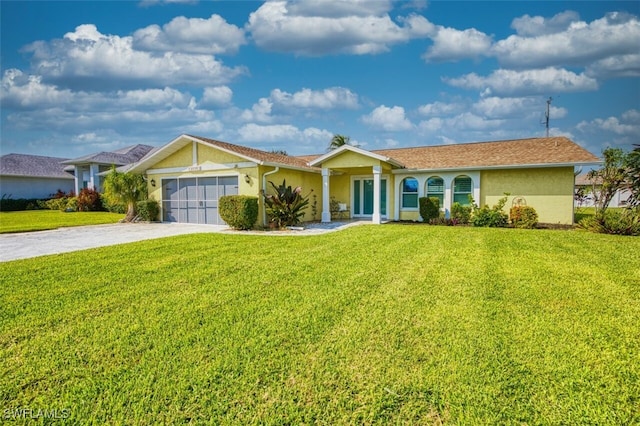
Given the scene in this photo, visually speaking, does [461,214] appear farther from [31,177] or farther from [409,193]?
[31,177]

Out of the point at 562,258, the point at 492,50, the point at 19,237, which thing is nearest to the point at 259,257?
the point at 562,258

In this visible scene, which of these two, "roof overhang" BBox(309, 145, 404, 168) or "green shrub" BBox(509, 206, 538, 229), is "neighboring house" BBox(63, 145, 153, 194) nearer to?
"roof overhang" BBox(309, 145, 404, 168)

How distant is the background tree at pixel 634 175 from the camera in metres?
12.1

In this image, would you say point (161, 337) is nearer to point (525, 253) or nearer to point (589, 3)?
point (525, 253)

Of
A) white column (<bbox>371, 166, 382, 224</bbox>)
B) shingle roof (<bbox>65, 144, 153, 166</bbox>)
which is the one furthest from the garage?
shingle roof (<bbox>65, 144, 153, 166</bbox>)

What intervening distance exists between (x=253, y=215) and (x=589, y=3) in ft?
60.5

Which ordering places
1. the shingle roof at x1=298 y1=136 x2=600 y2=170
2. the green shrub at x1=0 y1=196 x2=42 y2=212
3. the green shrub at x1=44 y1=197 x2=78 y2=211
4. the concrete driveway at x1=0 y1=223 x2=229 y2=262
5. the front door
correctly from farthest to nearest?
the green shrub at x1=0 y1=196 x2=42 y2=212
the green shrub at x1=44 y1=197 x2=78 y2=211
the front door
the shingle roof at x1=298 y1=136 x2=600 y2=170
the concrete driveway at x1=0 y1=223 x2=229 y2=262

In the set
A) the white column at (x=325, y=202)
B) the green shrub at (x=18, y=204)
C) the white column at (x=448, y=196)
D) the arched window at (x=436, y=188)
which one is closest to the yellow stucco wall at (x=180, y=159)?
the white column at (x=325, y=202)

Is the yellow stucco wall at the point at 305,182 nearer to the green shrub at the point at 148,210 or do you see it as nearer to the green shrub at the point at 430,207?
the green shrub at the point at 430,207

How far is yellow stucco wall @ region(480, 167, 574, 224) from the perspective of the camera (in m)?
15.1

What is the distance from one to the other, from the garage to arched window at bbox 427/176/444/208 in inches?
389

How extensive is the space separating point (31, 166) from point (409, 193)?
120ft

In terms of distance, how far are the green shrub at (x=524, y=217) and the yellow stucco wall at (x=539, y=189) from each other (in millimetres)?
1004

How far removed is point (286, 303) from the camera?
512cm
